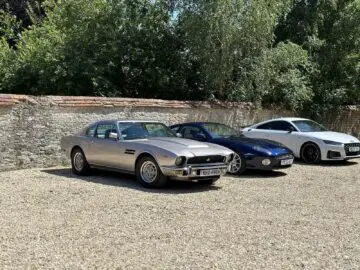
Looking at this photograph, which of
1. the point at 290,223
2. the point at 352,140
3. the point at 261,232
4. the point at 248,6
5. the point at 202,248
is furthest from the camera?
the point at 248,6

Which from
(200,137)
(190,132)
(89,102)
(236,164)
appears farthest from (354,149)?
(89,102)

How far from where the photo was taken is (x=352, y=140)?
14.0 meters

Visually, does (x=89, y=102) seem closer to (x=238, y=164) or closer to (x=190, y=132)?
(x=190, y=132)

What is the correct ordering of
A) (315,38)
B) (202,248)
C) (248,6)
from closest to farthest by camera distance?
(202,248)
(248,6)
(315,38)

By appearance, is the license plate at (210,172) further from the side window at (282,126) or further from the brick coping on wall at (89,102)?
the side window at (282,126)

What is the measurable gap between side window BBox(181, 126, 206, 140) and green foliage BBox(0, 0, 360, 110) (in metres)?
4.94

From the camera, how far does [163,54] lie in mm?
17750

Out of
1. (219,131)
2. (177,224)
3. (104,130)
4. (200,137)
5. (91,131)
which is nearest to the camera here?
(177,224)

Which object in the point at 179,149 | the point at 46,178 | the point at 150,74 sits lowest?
the point at 46,178

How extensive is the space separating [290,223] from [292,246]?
3.68 ft

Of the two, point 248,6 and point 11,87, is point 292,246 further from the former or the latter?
point 11,87

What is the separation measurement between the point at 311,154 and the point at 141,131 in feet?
19.2

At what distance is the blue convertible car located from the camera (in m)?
11.2

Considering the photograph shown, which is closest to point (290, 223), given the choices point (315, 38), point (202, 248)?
point (202, 248)
